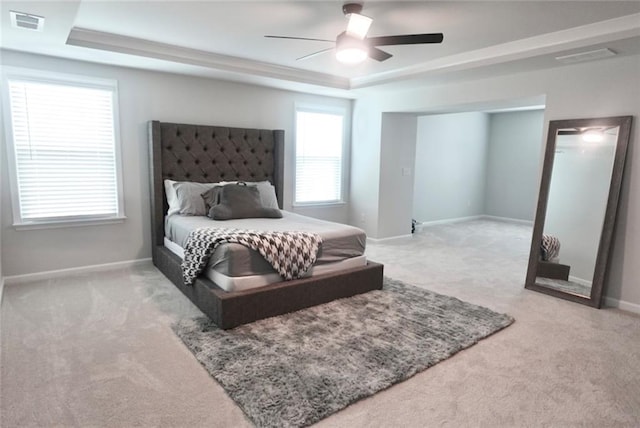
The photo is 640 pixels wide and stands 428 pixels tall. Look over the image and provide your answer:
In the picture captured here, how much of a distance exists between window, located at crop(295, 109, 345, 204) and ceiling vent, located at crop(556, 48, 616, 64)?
3.19 metres

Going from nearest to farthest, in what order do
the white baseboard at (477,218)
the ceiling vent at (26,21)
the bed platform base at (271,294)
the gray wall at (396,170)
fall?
the ceiling vent at (26,21) < the bed platform base at (271,294) < the gray wall at (396,170) < the white baseboard at (477,218)

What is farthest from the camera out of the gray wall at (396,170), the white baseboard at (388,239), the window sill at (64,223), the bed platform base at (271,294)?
the white baseboard at (388,239)

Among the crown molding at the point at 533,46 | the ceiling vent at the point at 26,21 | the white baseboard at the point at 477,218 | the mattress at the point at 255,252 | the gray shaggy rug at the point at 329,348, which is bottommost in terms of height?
the gray shaggy rug at the point at 329,348

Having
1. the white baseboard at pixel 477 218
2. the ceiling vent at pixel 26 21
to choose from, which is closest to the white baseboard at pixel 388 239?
the white baseboard at pixel 477 218

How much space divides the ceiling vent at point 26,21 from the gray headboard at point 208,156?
1448mm

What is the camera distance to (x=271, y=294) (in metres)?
2.98

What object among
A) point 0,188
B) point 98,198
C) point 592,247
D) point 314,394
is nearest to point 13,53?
point 0,188

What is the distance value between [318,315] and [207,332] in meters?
0.86

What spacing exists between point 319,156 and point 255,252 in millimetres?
3190

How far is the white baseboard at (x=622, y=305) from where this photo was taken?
334 centimetres

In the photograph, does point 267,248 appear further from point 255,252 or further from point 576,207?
point 576,207

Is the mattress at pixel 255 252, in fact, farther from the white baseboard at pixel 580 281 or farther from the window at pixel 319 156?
the white baseboard at pixel 580 281

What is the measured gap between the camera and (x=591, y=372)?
2355 millimetres

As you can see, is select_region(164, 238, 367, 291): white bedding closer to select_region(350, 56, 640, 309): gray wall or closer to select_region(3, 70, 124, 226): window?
select_region(3, 70, 124, 226): window
